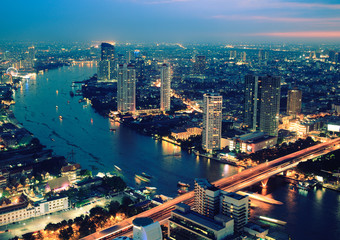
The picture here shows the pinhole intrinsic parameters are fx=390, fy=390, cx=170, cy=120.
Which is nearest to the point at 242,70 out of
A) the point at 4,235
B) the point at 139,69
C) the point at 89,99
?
the point at 139,69

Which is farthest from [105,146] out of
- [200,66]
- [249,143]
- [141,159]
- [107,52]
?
[200,66]

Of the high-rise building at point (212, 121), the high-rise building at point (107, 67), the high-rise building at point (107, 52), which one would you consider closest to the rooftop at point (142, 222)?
the high-rise building at point (212, 121)

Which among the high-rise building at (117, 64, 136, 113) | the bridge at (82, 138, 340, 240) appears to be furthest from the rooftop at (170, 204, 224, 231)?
the high-rise building at (117, 64, 136, 113)

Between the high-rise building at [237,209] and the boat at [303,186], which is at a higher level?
the high-rise building at [237,209]

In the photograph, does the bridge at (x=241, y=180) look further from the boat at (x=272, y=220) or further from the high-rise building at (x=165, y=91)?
the high-rise building at (x=165, y=91)

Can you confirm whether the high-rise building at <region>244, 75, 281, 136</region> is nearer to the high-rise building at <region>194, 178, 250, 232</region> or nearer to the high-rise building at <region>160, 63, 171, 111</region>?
the high-rise building at <region>160, 63, 171, 111</region>
